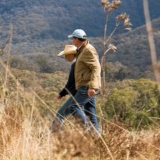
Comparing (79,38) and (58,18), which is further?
(58,18)

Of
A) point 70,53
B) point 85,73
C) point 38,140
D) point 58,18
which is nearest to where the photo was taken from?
point 38,140

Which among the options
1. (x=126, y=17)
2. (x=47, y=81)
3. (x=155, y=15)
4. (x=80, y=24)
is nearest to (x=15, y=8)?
(x=80, y=24)

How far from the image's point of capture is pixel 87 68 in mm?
3646

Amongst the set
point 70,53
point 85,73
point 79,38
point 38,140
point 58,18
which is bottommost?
point 38,140

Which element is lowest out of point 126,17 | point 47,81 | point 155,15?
point 47,81

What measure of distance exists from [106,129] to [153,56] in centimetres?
155

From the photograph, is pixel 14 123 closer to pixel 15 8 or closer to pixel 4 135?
pixel 4 135

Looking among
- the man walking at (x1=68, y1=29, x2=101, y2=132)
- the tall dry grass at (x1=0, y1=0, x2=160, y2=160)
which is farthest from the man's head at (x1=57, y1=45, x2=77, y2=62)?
the tall dry grass at (x1=0, y1=0, x2=160, y2=160)

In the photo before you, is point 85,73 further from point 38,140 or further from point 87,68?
point 38,140

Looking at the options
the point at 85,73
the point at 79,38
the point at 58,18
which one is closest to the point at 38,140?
the point at 85,73

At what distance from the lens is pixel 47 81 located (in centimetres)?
4900

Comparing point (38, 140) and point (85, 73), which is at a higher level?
point (85, 73)

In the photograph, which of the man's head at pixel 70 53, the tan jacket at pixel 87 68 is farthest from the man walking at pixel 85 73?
the man's head at pixel 70 53

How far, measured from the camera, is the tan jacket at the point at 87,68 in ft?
11.5
